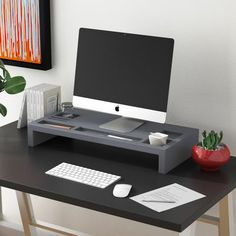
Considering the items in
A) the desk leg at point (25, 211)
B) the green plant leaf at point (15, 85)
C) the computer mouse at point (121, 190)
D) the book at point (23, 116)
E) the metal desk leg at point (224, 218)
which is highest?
the green plant leaf at point (15, 85)

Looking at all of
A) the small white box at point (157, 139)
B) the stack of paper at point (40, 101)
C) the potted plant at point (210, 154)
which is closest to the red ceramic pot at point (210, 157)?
the potted plant at point (210, 154)

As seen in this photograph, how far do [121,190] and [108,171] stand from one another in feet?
0.74

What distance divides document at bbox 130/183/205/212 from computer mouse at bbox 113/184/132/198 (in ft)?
0.11

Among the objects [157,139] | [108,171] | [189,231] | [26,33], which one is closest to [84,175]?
[108,171]

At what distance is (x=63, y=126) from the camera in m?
2.67

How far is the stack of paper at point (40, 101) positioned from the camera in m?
2.83

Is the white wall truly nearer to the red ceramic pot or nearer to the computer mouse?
the red ceramic pot

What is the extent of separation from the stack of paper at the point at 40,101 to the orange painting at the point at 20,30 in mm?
285

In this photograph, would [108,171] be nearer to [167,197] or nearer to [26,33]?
[167,197]

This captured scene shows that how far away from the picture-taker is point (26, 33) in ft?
10.2

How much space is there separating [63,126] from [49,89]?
0.26 m

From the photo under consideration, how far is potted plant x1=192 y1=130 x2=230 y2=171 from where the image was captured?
2420 millimetres

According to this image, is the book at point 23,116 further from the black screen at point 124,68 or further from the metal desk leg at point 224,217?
the metal desk leg at point 224,217

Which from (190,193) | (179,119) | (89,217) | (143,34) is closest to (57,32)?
(143,34)
